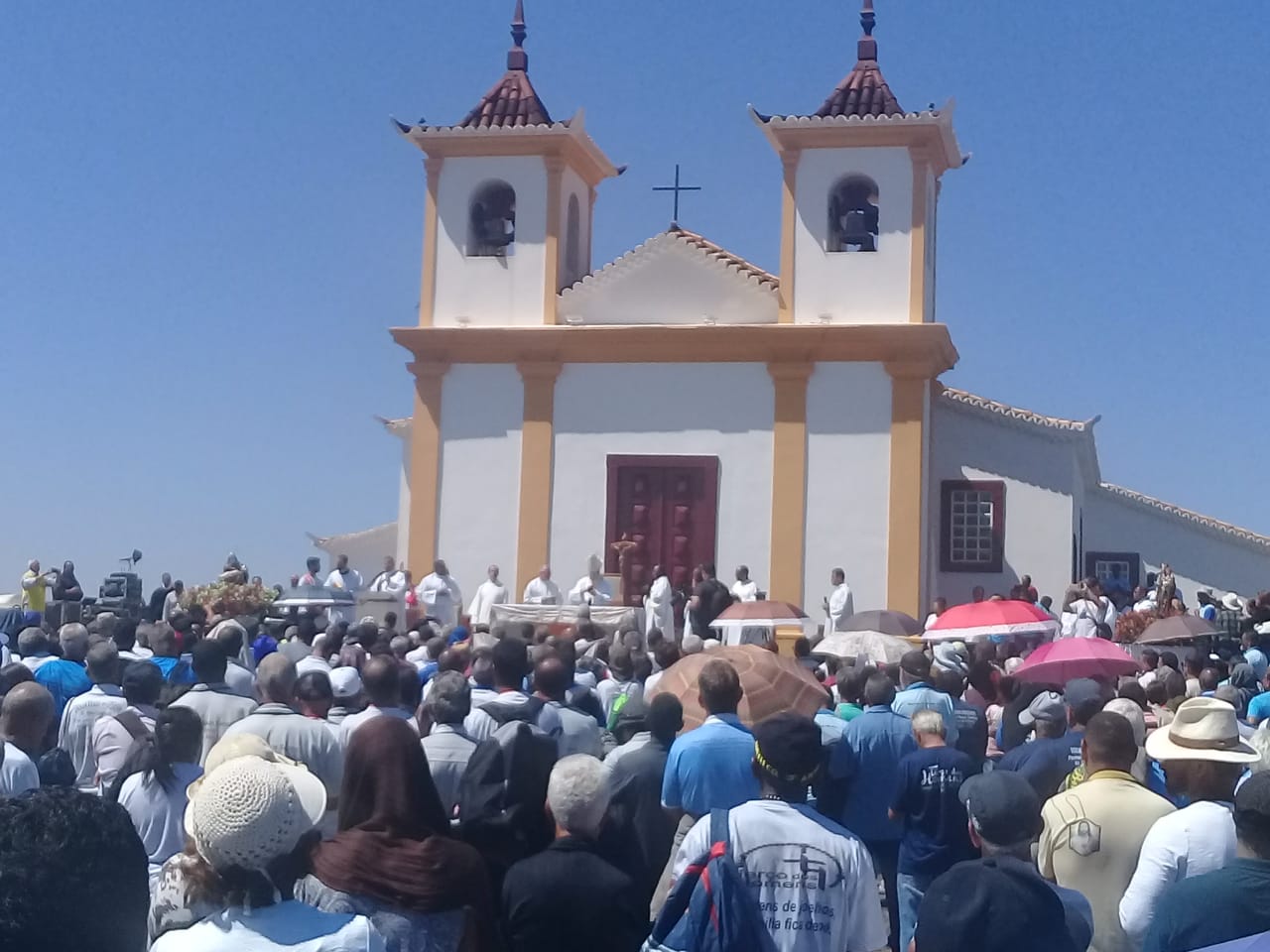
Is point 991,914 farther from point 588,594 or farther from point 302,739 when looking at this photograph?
point 588,594

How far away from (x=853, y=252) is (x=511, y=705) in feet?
55.3

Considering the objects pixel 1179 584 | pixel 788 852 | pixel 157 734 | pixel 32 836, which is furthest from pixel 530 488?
pixel 32 836

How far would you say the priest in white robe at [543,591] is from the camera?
22.1 m

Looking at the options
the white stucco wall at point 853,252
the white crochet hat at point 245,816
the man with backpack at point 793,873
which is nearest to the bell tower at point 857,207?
the white stucco wall at point 853,252

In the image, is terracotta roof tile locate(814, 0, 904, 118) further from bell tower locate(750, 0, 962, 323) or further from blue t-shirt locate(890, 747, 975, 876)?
blue t-shirt locate(890, 747, 975, 876)

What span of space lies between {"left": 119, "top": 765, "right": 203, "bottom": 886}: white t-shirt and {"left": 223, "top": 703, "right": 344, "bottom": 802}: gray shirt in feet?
1.58

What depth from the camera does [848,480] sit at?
22.8 meters

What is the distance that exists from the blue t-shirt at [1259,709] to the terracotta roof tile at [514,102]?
16.2 meters

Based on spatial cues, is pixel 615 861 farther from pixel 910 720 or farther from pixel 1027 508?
pixel 1027 508

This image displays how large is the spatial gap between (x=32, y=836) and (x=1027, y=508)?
71.9ft

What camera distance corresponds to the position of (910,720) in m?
8.02

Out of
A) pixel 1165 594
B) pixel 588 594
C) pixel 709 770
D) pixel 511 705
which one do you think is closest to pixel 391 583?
pixel 588 594

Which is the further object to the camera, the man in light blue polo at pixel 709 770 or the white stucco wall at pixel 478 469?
the white stucco wall at pixel 478 469

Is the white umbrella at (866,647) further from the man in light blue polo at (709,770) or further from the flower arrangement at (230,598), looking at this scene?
the flower arrangement at (230,598)
